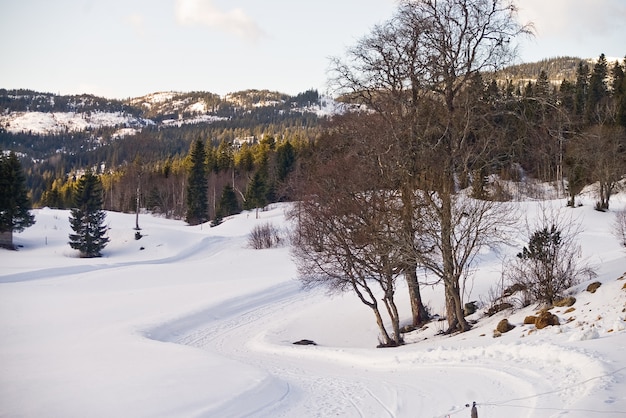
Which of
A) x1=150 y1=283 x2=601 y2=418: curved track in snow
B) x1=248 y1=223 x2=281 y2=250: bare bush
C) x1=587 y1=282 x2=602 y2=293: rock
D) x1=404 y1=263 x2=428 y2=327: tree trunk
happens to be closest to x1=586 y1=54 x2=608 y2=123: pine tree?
x1=248 y1=223 x2=281 y2=250: bare bush

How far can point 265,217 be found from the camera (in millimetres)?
53531

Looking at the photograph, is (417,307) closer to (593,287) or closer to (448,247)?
(448,247)

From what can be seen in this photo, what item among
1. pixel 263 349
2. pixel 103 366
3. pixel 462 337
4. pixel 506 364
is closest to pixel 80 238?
pixel 263 349

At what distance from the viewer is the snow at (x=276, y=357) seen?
25.7ft

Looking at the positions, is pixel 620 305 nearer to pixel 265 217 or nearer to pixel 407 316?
pixel 407 316

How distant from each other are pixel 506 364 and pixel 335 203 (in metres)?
7.73

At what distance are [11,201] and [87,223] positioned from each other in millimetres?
5678

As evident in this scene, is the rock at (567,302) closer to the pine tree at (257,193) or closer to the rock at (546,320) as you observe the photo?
the rock at (546,320)

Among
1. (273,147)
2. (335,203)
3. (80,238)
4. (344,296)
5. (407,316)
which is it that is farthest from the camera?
(273,147)

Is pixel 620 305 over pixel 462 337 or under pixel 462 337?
over

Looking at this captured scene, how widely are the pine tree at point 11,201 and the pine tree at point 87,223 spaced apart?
357cm

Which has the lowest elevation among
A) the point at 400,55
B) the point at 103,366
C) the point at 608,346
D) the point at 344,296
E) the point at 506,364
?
the point at 344,296

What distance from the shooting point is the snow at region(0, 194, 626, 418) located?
7.84 meters

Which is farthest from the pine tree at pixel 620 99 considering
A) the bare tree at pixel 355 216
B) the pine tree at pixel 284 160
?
A: the bare tree at pixel 355 216
